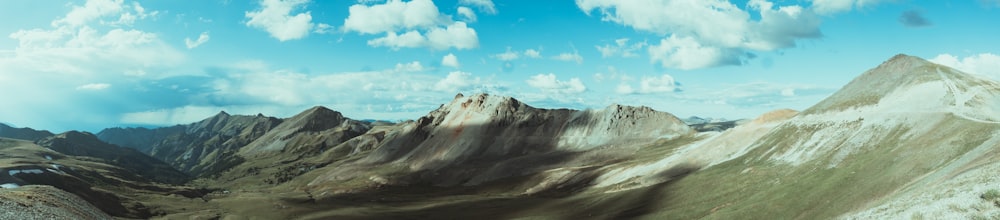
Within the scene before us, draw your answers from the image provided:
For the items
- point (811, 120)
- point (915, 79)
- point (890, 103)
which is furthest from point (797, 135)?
point (915, 79)

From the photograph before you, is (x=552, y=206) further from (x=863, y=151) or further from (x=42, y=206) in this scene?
(x=42, y=206)

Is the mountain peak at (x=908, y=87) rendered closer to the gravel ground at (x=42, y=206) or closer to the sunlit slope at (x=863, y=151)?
the sunlit slope at (x=863, y=151)

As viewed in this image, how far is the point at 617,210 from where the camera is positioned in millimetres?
77188

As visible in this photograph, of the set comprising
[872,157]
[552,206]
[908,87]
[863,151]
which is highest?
[908,87]

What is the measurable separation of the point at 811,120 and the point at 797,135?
6.20 m

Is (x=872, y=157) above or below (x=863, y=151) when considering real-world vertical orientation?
below

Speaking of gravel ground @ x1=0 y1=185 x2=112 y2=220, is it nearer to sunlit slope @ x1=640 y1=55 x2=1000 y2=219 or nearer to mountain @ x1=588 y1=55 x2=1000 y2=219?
mountain @ x1=588 y1=55 x2=1000 y2=219

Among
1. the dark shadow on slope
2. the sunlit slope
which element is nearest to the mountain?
the sunlit slope

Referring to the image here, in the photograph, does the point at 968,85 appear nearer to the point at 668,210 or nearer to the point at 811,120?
the point at 811,120

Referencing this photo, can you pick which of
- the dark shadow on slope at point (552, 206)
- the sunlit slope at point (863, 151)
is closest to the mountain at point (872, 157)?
the sunlit slope at point (863, 151)

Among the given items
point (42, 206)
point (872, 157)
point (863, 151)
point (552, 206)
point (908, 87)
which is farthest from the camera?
point (552, 206)

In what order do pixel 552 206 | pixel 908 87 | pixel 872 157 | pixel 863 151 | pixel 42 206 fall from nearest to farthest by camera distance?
pixel 872 157 → pixel 863 151 → pixel 42 206 → pixel 908 87 → pixel 552 206

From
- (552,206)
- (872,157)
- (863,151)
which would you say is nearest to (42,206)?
(552,206)

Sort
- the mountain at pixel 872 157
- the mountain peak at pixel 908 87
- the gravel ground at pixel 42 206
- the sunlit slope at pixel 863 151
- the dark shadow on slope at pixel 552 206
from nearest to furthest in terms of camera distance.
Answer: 1. the mountain at pixel 872 157
2. the sunlit slope at pixel 863 151
3. the gravel ground at pixel 42 206
4. the mountain peak at pixel 908 87
5. the dark shadow on slope at pixel 552 206
